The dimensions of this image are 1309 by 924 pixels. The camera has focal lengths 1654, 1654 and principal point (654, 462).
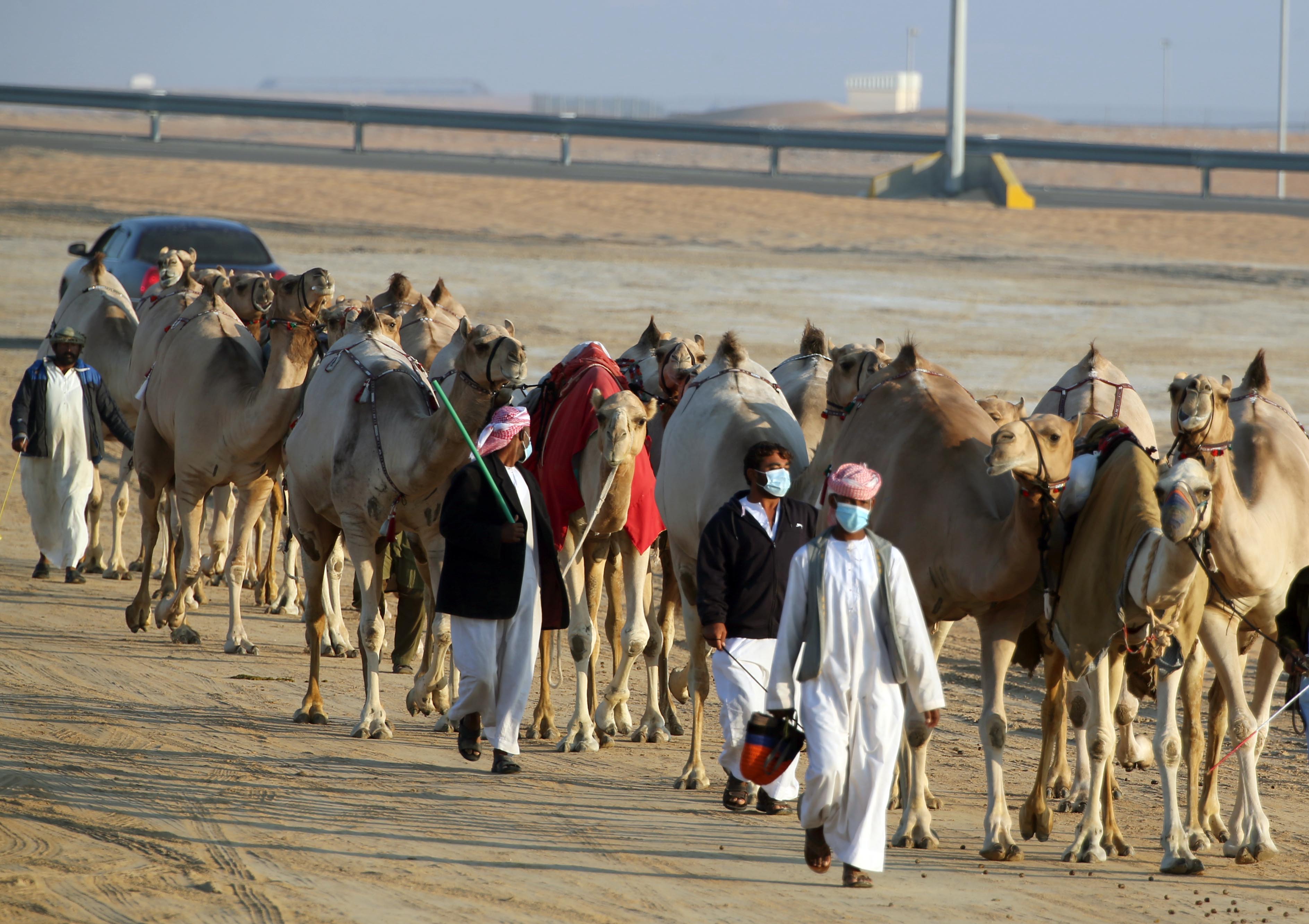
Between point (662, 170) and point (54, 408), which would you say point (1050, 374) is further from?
point (662, 170)

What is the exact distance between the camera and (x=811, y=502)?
961 centimetres

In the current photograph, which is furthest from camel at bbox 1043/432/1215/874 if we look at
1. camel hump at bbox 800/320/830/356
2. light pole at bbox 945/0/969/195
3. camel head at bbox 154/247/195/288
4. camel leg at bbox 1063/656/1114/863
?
light pole at bbox 945/0/969/195

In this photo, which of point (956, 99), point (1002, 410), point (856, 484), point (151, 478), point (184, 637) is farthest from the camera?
point (956, 99)

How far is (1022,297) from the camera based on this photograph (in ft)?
93.9

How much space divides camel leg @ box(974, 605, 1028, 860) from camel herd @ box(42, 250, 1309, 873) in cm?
2

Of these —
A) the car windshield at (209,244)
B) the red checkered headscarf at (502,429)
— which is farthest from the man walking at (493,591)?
the car windshield at (209,244)

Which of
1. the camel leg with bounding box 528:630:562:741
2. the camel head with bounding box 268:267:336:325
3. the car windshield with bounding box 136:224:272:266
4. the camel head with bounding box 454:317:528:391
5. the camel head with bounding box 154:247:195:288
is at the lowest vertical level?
the camel leg with bounding box 528:630:562:741

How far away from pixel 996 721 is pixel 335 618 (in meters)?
5.82

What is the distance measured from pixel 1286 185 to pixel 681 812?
60143 mm

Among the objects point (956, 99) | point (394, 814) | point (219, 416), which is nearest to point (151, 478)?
point (219, 416)

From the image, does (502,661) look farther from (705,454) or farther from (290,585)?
(290,585)

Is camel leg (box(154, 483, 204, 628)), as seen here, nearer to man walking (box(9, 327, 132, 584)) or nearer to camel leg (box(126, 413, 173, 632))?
camel leg (box(126, 413, 173, 632))

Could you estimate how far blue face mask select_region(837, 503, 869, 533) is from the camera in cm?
678

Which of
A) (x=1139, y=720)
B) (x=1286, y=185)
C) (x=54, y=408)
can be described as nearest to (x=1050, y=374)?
(x=1139, y=720)
